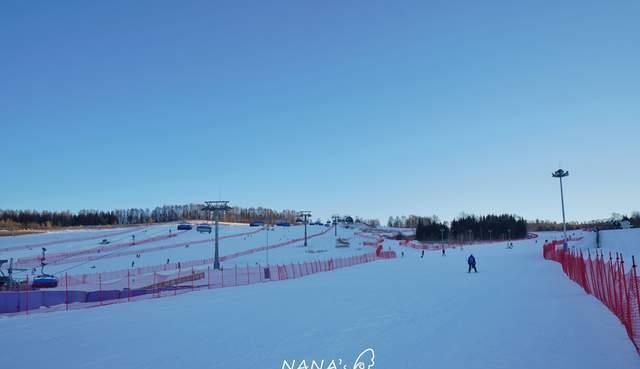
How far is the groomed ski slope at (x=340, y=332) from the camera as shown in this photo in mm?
9062

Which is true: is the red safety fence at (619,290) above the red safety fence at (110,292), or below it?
above

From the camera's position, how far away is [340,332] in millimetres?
11633

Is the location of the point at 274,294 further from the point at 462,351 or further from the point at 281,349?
the point at 462,351

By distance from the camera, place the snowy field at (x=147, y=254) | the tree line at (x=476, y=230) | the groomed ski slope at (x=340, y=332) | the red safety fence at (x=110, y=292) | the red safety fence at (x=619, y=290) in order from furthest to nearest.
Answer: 1. the tree line at (x=476, y=230)
2. the snowy field at (x=147, y=254)
3. the red safety fence at (x=110, y=292)
4. the red safety fence at (x=619, y=290)
5. the groomed ski slope at (x=340, y=332)

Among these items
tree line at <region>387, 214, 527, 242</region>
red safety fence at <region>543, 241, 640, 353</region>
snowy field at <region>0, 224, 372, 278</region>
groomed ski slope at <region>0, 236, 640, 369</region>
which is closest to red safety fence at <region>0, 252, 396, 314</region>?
groomed ski slope at <region>0, 236, 640, 369</region>

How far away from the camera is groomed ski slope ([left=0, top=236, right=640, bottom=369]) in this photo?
29.7 feet

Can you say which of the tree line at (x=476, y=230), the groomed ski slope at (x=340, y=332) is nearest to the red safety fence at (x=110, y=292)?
the groomed ski slope at (x=340, y=332)

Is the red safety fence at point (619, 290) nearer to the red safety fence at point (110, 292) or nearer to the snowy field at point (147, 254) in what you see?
the red safety fence at point (110, 292)

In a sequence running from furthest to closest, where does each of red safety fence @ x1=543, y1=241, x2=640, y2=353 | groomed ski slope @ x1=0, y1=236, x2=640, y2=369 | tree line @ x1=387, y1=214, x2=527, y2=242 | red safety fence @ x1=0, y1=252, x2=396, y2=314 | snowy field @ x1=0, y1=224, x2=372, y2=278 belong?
tree line @ x1=387, y1=214, x2=527, y2=242
snowy field @ x1=0, y1=224, x2=372, y2=278
red safety fence @ x1=0, y1=252, x2=396, y2=314
red safety fence @ x1=543, y1=241, x2=640, y2=353
groomed ski slope @ x1=0, y1=236, x2=640, y2=369

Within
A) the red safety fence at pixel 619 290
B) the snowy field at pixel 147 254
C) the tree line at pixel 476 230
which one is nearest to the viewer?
the red safety fence at pixel 619 290

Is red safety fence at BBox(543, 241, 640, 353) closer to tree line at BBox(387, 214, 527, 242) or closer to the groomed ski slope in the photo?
the groomed ski slope

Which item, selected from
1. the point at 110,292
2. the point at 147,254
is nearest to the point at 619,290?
the point at 110,292

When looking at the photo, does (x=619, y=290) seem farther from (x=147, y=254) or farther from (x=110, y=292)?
(x=147, y=254)

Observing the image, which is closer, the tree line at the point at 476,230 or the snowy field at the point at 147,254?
the snowy field at the point at 147,254
